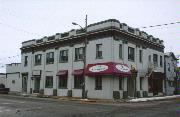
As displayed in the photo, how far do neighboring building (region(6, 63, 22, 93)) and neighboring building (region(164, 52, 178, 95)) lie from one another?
2699 cm

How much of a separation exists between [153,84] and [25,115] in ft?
94.7

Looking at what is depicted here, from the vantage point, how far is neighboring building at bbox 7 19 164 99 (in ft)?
98.3

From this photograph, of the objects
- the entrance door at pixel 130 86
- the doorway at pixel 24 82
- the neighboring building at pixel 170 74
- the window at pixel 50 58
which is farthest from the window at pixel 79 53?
the neighboring building at pixel 170 74

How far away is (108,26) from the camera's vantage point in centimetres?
3033

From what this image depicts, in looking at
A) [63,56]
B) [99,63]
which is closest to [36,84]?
[63,56]

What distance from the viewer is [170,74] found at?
147 ft

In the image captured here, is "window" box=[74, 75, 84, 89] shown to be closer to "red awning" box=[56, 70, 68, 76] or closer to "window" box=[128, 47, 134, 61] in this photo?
"red awning" box=[56, 70, 68, 76]

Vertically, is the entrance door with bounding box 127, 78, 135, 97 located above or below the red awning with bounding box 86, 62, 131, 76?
below

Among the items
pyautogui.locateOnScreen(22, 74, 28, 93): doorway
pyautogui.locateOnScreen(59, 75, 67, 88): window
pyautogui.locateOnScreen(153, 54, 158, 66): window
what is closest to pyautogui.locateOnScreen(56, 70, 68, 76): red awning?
pyautogui.locateOnScreen(59, 75, 67, 88): window

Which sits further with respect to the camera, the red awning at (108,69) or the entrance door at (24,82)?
the entrance door at (24,82)

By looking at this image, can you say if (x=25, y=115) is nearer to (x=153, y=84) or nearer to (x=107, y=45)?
(x=107, y=45)

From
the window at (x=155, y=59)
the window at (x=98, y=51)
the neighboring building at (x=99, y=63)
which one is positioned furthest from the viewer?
the window at (x=155, y=59)

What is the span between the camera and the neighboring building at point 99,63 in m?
30.0

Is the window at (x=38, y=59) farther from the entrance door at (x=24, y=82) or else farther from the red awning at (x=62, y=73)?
the red awning at (x=62, y=73)
